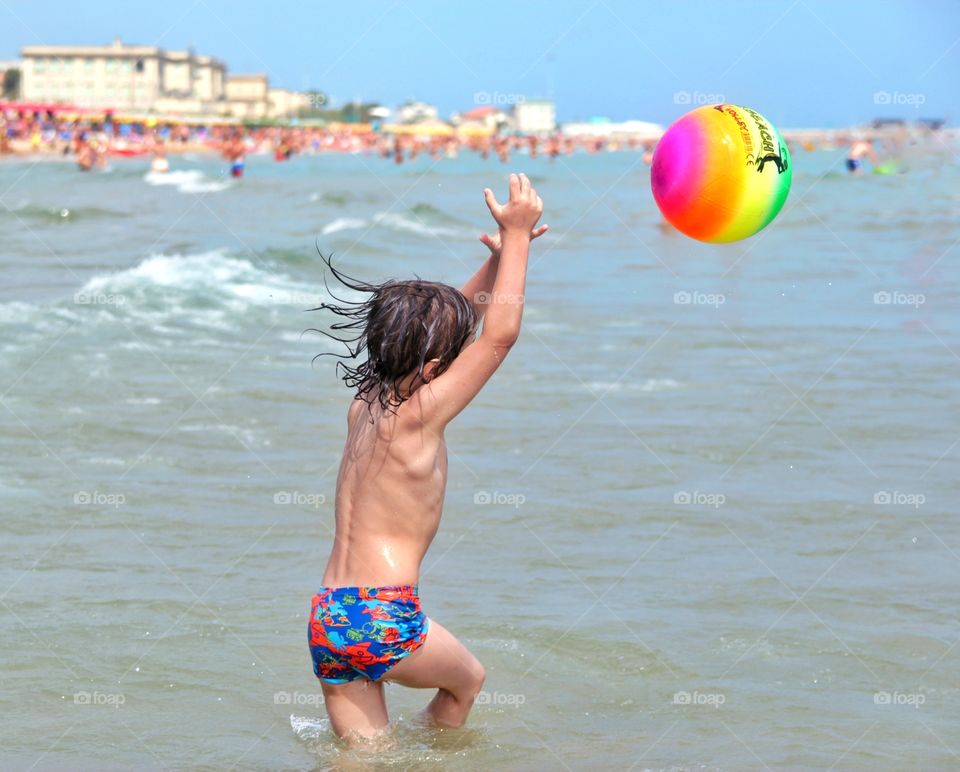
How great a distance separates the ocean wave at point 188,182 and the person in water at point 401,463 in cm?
3193

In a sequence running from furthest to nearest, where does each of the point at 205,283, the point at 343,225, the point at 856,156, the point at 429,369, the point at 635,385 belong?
the point at 856,156
the point at 343,225
the point at 205,283
the point at 635,385
the point at 429,369

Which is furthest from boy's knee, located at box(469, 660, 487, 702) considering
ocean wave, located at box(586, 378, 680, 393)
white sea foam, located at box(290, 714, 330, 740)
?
ocean wave, located at box(586, 378, 680, 393)

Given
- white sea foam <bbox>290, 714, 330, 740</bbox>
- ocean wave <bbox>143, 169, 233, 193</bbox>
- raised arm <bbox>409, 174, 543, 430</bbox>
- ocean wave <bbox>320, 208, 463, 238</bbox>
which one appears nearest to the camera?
raised arm <bbox>409, 174, 543, 430</bbox>

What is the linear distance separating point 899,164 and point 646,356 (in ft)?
138

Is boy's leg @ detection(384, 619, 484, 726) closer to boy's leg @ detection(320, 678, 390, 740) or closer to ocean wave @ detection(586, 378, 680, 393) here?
boy's leg @ detection(320, 678, 390, 740)

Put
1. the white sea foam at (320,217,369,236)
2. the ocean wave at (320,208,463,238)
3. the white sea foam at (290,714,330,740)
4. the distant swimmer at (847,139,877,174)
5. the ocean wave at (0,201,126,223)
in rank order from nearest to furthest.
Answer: the white sea foam at (290,714,330,740)
the ocean wave at (320,208,463,238)
the white sea foam at (320,217,369,236)
the ocean wave at (0,201,126,223)
the distant swimmer at (847,139,877,174)

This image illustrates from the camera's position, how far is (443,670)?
3180 millimetres

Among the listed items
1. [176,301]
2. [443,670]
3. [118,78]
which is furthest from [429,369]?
[118,78]

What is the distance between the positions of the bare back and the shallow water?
51cm

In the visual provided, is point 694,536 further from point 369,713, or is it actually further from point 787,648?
point 369,713

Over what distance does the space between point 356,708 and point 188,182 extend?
37.6 m

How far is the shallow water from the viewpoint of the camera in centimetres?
382

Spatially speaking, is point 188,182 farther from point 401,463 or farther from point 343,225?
point 401,463

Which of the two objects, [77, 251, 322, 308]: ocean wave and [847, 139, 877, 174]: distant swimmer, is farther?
[847, 139, 877, 174]: distant swimmer
